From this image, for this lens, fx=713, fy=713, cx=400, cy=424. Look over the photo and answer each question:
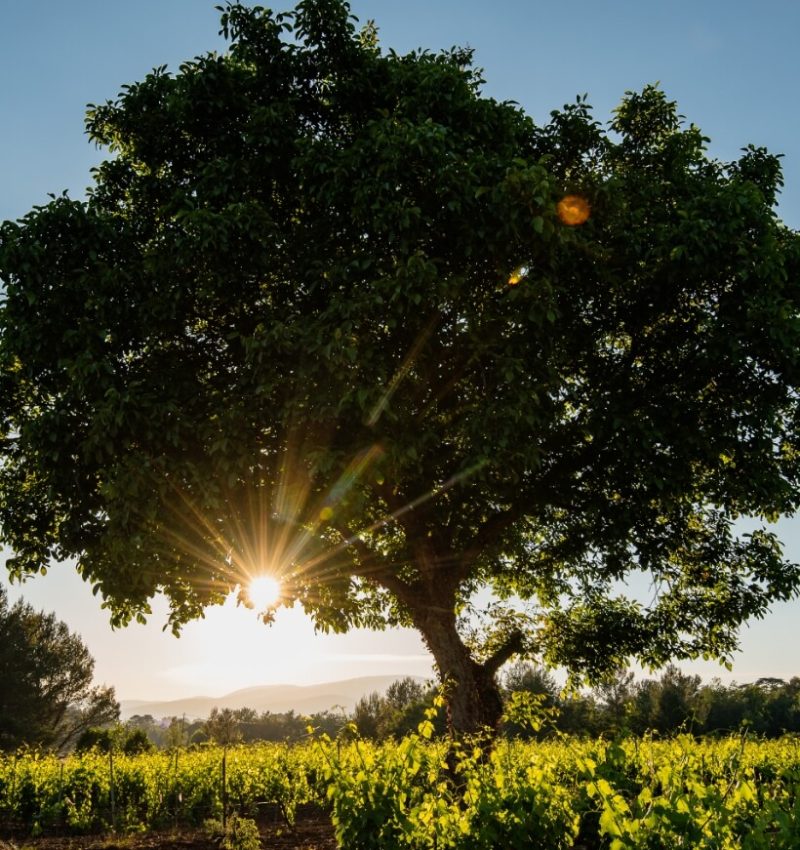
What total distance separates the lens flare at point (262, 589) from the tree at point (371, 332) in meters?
0.32

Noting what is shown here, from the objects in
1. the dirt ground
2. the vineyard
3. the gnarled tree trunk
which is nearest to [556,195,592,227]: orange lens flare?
the vineyard

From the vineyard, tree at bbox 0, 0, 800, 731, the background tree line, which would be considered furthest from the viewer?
the background tree line

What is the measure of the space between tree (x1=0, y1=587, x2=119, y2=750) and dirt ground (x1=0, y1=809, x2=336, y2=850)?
4297 cm

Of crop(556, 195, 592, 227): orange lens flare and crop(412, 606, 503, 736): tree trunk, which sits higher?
crop(556, 195, 592, 227): orange lens flare

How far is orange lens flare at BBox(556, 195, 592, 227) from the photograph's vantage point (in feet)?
36.6

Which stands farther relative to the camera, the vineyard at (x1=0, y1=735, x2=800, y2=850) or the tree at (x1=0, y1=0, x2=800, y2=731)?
the tree at (x1=0, y1=0, x2=800, y2=731)

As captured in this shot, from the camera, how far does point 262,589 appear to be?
44.0ft

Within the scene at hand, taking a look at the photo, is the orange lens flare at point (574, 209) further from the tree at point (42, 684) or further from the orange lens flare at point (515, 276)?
the tree at point (42, 684)

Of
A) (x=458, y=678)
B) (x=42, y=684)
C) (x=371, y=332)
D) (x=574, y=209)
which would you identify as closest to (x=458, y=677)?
(x=458, y=678)

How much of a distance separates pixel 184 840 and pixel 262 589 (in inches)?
296

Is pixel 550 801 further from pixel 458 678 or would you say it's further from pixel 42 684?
pixel 42 684

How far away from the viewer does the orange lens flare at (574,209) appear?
36.6ft

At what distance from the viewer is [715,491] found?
523 inches

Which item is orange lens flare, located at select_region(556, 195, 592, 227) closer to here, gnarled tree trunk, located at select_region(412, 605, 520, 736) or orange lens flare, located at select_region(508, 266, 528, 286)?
orange lens flare, located at select_region(508, 266, 528, 286)
